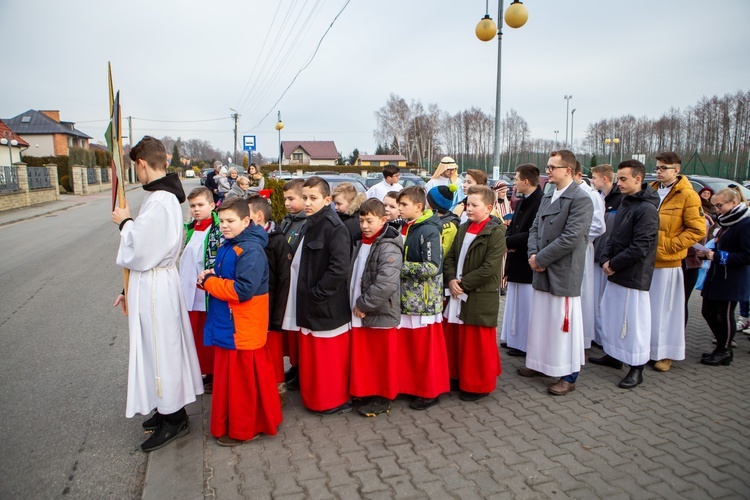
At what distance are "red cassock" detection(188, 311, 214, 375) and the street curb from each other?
822mm

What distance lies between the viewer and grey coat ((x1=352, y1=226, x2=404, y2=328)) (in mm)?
3760

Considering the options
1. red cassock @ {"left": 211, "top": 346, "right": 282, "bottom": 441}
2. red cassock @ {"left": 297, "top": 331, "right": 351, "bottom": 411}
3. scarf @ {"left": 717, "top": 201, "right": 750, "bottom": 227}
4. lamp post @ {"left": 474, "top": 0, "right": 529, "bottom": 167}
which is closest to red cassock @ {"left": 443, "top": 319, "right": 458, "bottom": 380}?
red cassock @ {"left": 297, "top": 331, "right": 351, "bottom": 411}

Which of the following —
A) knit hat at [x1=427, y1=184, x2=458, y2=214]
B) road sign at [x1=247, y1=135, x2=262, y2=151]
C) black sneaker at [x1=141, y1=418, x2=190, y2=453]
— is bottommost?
black sneaker at [x1=141, y1=418, x2=190, y2=453]

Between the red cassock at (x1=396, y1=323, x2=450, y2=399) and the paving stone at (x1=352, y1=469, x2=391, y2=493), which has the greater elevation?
the red cassock at (x1=396, y1=323, x2=450, y2=399)

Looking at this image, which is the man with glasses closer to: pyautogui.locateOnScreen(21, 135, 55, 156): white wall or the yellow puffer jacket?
the yellow puffer jacket

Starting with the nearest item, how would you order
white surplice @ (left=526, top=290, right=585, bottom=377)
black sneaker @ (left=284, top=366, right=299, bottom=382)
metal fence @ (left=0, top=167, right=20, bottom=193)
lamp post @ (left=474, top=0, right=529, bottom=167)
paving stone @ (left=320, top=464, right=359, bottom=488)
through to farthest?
paving stone @ (left=320, top=464, right=359, bottom=488)
white surplice @ (left=526, top=290, right=585, bottom=377)
black sneaker @ (left=284, top=366, right=299, bottom=382)
lamp post @ (left=474, top=0, right=529, bottom=167)
metal fence @ (left=0, top=167, right=20, bottom=193)

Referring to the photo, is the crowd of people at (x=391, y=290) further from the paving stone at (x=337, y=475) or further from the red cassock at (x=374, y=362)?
the paving stone at (x=337, y=475)

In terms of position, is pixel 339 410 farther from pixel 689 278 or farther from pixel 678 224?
pixel 689 278

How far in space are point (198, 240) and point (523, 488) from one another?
3545 mm

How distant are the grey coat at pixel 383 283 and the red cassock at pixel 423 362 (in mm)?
314

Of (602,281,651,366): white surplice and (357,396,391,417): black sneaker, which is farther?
(602,281,651,366): white surplice

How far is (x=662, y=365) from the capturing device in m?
4.98

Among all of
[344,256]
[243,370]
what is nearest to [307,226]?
[344,256]

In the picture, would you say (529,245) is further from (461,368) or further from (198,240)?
(198,240)
